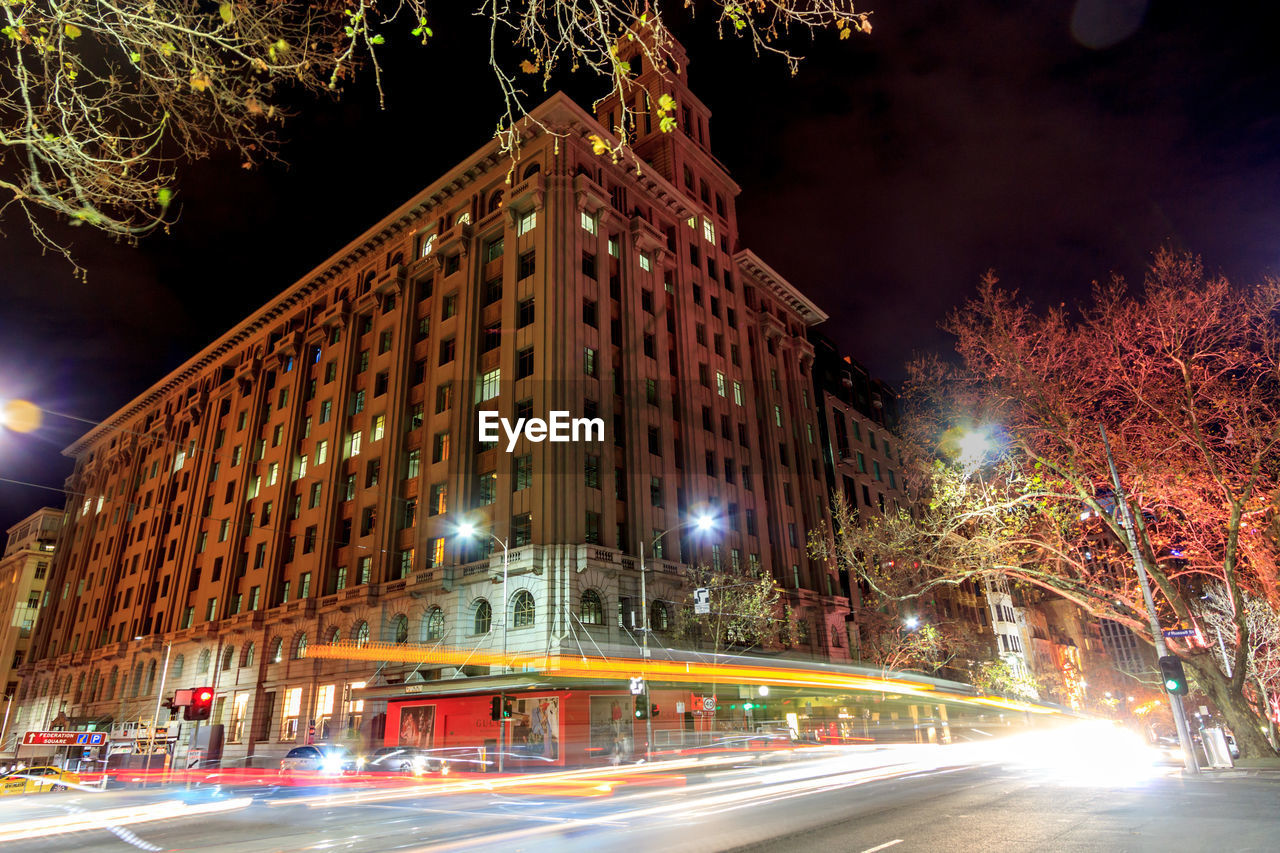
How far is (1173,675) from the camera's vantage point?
17.2 m

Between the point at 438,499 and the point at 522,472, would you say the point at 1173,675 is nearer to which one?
the point at 522,472

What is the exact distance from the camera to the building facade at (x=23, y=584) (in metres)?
86.9

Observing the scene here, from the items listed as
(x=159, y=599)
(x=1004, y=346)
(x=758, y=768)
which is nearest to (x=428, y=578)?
(x=758, y=768)

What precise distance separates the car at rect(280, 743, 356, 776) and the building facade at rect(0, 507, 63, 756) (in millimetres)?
83556

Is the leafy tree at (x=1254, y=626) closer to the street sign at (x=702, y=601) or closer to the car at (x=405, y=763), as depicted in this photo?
the street sign at (x=702, y=601)

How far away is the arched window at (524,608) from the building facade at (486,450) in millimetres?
185

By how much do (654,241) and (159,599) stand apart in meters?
50.7

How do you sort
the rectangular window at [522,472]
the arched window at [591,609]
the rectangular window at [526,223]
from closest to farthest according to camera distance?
the arched window at [591,609] < the rectangular window at [522,472] < the rectangular window at [526,223]

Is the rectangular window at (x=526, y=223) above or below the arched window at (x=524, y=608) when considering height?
above

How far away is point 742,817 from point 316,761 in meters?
22.6

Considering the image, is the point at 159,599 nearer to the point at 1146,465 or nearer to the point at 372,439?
the point at 372,439

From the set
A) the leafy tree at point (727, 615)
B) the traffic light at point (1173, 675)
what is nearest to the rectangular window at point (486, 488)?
the leafy tree at point (727, 615)

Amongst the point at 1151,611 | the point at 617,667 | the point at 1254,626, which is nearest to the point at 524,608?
the point at 617,667

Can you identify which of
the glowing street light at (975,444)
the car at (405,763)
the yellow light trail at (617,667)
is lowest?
the car at (405,763)
